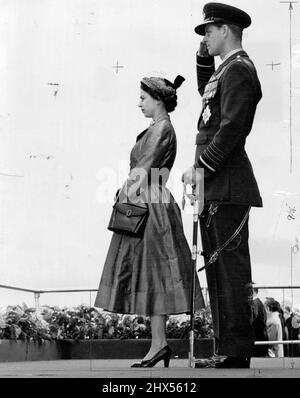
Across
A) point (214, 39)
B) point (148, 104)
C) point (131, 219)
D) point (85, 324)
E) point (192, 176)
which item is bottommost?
point (85, 324)

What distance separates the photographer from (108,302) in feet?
23.5

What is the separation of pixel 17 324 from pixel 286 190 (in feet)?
7.28

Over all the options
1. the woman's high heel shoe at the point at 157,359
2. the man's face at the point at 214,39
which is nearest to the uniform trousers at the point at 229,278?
the woman's high heel shoe at the point at 157,359

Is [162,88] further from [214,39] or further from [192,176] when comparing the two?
[192,176]

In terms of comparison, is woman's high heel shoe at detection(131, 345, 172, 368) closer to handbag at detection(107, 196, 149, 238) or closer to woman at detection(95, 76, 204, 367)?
woman at detection(95, 76, 204, 367)

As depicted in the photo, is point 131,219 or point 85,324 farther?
point 85,324

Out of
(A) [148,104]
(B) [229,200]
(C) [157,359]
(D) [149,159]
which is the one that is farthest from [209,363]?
(A) [148,104]

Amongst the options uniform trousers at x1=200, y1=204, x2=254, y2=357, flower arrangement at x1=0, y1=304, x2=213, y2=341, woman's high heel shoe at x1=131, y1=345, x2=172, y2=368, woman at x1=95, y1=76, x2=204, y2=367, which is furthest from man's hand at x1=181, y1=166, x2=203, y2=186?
flower arrangement at x1=0, y1=304, x2=213, y2=341

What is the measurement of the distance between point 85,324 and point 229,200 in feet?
6.20

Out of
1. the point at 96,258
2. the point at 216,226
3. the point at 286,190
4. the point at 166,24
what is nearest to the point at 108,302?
the point at 96,258

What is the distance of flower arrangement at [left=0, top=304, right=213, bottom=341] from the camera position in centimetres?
825

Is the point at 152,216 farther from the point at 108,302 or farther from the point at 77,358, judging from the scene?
the point at 77,358

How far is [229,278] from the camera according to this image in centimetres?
684

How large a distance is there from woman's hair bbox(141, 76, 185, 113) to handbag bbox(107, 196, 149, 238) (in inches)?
26.6
